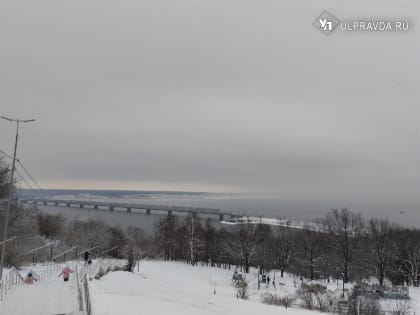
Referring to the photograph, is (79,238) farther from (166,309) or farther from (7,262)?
(166,309)

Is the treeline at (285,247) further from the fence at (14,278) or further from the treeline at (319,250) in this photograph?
the fence at (14,278)

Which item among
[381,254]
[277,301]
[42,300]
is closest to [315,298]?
[277,301]

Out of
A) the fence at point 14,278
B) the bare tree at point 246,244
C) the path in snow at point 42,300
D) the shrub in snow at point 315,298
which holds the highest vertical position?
the path in snow at point 42,300

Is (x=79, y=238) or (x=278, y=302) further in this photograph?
(x=79, y=238)

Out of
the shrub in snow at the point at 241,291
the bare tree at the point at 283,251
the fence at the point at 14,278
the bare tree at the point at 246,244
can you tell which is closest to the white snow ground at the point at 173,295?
the shrub in snow at the point at 241,291

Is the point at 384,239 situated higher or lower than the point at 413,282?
higher

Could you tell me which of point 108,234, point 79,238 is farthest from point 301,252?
point 79,238

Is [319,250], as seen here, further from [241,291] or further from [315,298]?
[241,291]
